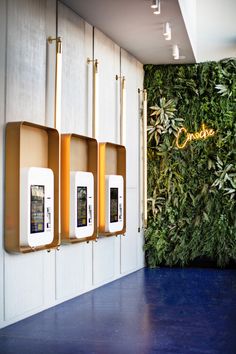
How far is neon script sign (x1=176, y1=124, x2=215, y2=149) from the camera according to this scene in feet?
36.5

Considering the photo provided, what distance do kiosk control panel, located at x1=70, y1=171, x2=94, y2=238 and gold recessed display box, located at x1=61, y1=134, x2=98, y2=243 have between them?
8 centimetres

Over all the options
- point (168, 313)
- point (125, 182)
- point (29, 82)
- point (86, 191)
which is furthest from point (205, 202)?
point (29, 82)

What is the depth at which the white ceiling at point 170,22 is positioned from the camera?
7961 mm

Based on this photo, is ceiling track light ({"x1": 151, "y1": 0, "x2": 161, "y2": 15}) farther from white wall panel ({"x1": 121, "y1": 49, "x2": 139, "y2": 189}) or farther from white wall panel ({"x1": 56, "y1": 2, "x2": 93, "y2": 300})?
white wall panel ({"x1": 121, "y1": 49, "x2": 139, "y2": 189})

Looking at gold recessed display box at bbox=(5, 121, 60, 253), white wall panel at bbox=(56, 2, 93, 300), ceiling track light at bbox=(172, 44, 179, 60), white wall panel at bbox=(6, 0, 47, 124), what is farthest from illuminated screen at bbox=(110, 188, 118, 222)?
ceiling track light at bbox=(172, 44, 179, 60)

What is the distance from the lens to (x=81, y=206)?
7.80m

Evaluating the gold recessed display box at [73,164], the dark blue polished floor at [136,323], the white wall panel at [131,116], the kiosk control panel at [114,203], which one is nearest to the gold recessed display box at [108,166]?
the kiosk control panel at [114,203]

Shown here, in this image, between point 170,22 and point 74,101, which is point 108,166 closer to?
point 74,101

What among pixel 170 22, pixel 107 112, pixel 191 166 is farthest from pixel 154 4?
pixel 191 166

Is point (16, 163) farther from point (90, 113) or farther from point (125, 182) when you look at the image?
point (125, 182)

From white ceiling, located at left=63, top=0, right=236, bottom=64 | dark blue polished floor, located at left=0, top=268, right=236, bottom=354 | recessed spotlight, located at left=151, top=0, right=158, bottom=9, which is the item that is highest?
white ceiling, located at left=63, top=0, right=236, bottom=64

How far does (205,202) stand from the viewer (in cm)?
1105

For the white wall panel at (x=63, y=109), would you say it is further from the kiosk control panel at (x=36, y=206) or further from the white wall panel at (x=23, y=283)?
the kiosk control panel at (x=36, y=206)

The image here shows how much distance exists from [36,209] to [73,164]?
63.4 inches
